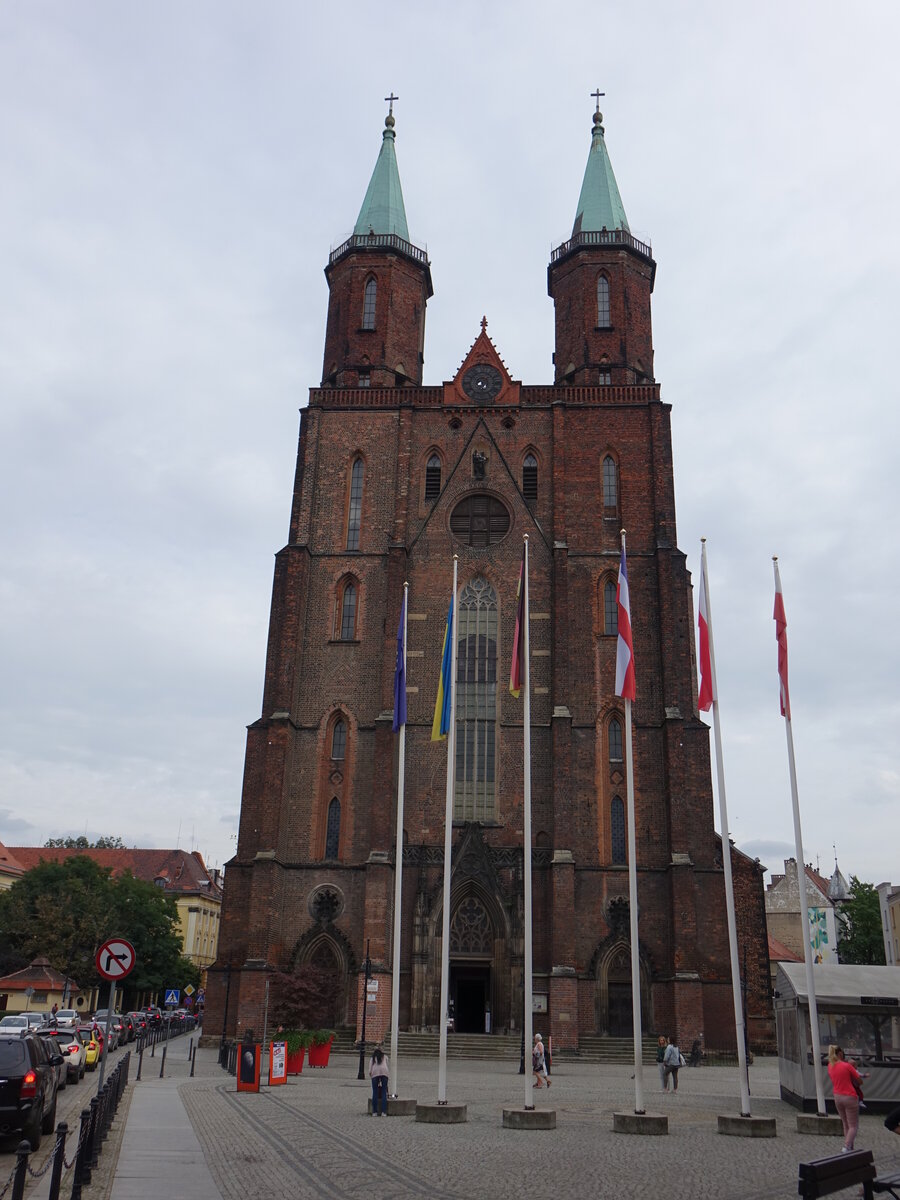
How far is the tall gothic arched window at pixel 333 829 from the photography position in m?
39.9

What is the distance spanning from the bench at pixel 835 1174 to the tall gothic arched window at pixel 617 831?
95.5ft

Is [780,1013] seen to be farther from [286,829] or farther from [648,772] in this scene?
[286,829]

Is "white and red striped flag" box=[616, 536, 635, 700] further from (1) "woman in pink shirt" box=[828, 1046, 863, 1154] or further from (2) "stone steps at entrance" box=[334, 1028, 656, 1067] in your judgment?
(2) "stone steps at entrance" box=[334, 1028, 656, 1067]

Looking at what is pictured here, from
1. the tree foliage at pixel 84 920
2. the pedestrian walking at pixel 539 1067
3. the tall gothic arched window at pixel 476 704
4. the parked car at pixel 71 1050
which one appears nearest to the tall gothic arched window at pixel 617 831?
the tall gothic arched window at pixel 476 704

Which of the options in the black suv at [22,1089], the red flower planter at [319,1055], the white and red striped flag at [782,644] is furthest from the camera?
the red flower planter at [319,1055]

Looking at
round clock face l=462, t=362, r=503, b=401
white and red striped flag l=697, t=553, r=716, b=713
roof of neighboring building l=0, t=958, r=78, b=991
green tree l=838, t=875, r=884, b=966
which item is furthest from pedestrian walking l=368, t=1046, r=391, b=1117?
green tree l=838, t=875, r=884, b=966

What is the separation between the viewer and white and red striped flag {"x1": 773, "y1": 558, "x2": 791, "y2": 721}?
65.7 ft

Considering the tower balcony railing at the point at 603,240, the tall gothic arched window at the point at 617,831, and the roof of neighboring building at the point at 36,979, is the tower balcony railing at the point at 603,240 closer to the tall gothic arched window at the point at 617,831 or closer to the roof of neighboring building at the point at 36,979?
the tall gothic arched window at the point at 617,831

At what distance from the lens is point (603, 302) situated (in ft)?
161

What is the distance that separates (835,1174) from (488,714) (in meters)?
32.4

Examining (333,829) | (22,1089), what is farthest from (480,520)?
(22,1089)

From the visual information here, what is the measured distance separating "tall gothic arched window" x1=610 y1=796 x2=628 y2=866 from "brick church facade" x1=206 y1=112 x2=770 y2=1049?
13 centimetres

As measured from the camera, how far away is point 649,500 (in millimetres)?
43875

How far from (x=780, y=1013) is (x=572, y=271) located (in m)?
35.3
